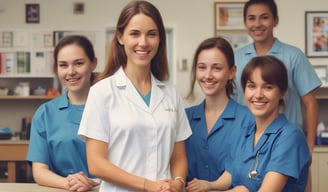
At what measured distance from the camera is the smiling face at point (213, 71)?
7.11ft

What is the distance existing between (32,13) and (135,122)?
3.92 metres

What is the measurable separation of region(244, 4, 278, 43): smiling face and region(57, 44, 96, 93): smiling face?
1.15m

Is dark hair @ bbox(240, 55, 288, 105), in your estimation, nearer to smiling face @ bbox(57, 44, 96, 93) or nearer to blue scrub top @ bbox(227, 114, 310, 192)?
blue scrub top @ bbox(227, 114, 310, 192)

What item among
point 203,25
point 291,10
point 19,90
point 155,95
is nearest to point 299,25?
point 291,10

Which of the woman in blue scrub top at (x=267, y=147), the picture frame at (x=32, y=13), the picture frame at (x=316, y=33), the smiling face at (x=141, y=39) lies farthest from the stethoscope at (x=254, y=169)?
the picture frame at (x=32, y=13)

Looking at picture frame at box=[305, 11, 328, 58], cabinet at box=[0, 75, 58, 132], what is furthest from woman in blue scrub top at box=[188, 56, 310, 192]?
cabinet at box=[0, 75, 58, 132]

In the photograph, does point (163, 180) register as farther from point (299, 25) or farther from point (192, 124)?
point (299, 25)

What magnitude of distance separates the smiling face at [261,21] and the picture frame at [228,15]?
229 centimetres

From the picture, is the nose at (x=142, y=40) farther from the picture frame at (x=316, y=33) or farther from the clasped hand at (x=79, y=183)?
the picture frame at (x=316, y=33)

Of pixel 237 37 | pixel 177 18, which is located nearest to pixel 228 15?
pixel 237 37

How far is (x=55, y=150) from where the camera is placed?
200 centimetres

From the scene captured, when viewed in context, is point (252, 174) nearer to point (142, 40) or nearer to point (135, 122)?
point (135, 122)

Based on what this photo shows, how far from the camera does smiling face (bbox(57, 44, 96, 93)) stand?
2.10m

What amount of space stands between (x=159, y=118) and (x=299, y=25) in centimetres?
383
